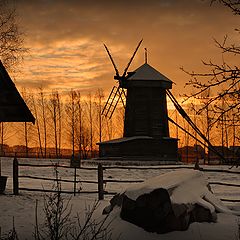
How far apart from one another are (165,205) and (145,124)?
28675 millimetres

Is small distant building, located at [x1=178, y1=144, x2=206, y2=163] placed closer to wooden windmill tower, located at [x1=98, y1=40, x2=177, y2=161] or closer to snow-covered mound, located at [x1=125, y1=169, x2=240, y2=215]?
wooden windmill tower, located at [x1=98, y1=40, x2=177, y2=161]

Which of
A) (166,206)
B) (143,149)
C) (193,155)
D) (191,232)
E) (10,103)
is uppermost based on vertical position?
(10,103)

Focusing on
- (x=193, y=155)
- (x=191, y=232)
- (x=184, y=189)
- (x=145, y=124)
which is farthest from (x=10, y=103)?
(x=193, y=155)

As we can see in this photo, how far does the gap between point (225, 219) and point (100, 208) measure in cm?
342

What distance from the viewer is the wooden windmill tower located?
3691 cm

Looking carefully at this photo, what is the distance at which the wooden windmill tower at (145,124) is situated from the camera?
36.9 metres

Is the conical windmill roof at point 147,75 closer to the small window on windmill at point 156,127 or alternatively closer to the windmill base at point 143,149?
the small window on windmill at point 156,127

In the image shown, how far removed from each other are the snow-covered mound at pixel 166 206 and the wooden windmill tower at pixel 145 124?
27.0 meters

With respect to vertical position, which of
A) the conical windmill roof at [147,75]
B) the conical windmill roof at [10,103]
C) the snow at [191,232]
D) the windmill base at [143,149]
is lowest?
the snow at [191,232]

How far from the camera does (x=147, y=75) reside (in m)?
38.2

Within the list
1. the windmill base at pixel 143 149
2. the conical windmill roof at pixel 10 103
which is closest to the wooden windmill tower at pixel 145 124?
the windmill base at pixel 143 149

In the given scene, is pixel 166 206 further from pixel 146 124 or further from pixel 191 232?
pixel 146 124

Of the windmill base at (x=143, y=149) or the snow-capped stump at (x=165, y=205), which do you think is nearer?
the snow-capped stump at (x=165, y=205)

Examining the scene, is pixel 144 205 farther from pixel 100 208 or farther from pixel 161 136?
pixel 161 136
